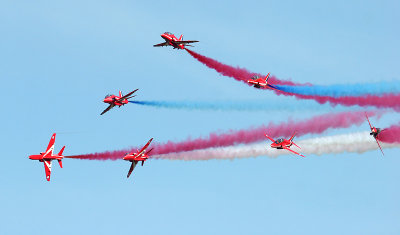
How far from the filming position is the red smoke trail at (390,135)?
88.6 meters

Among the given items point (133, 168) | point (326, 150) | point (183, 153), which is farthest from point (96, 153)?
point (326, 150)

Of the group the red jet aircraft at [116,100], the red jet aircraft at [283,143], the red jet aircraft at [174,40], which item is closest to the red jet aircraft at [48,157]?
the red jet aircraft at [116,100]

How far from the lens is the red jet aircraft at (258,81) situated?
314 ft

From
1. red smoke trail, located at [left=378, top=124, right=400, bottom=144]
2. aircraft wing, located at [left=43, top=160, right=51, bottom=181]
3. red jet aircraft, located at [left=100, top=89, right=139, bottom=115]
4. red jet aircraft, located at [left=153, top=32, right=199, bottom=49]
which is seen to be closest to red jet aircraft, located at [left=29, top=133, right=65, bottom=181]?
aircraft wing, located at [left=43, top=160, right=51, bottom=181]

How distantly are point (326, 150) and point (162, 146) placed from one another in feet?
79.8

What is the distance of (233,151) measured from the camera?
323 ft

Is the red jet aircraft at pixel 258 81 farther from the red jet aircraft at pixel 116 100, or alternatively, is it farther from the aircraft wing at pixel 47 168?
the aircraft wing at pixel 47 168

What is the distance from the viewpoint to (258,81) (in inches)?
3762

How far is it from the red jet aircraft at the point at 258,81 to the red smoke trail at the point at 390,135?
1780cm

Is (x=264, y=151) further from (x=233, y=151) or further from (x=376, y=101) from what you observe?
(x=376, y=101)

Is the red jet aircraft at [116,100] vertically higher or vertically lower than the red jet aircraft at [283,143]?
higher

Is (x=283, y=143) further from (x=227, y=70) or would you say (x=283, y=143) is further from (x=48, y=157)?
(x=48, y=157)

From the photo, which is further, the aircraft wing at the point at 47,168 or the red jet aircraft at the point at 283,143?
the aircraft wing at the point at 47,168

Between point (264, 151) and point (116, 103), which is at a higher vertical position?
point (116, 103)
